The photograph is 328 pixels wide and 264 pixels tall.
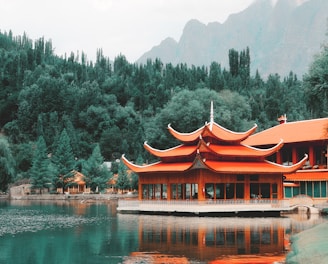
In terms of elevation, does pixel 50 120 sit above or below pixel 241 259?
above

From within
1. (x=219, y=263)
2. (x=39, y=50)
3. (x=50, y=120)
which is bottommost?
(x=219, y=263)

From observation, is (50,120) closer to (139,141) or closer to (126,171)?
(139,141)

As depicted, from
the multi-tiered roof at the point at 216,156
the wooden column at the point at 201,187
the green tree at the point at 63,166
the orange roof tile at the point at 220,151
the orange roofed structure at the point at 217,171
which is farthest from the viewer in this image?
the green tree at the point at 63,166

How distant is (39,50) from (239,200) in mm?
118759

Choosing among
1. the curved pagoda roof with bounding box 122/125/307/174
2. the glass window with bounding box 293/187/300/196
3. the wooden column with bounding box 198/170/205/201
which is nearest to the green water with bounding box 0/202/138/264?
the wooden column with bounding box 198/170/205/201

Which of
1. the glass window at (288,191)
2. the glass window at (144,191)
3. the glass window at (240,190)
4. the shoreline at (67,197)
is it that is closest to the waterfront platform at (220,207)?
the glass window at (240,190)

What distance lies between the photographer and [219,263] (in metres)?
19.0

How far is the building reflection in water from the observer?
21188 millimetres

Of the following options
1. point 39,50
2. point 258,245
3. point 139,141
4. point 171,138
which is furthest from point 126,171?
point 39,50

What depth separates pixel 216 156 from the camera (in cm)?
4297

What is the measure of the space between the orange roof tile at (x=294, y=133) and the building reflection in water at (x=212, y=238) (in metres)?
15.5

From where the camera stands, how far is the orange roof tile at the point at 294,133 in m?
50.7

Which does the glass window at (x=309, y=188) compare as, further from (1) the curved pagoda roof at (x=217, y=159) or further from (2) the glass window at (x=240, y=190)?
(2) the glass window at (x=240, y=190)

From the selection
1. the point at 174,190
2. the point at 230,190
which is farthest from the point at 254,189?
the point at 174,190
